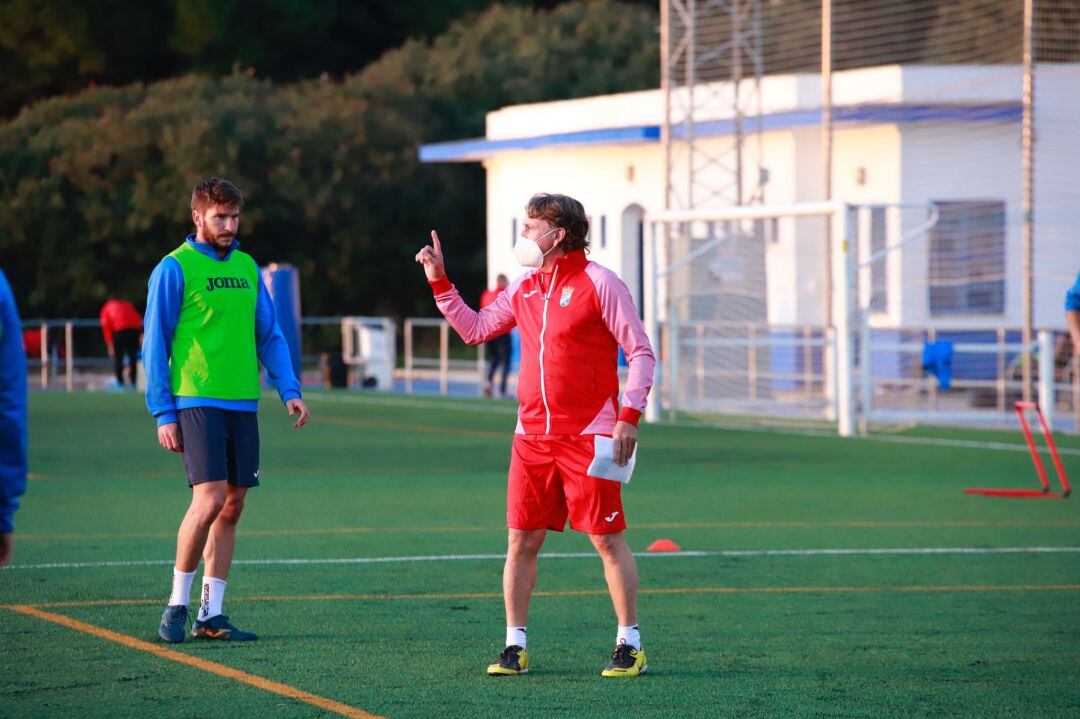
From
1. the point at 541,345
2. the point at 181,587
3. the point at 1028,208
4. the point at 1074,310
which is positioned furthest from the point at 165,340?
the point at 1028,208

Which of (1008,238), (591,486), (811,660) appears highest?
(1008,238)

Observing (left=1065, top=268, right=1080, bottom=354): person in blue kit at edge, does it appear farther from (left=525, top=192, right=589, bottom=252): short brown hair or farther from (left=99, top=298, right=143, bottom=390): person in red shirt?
(left=99, top=298, right=143, bottom=390): person in red shirt

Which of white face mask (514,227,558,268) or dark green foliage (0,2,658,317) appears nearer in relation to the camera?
white face mask (514,227,558,268)

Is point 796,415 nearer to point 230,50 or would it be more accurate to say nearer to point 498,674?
point 498,674

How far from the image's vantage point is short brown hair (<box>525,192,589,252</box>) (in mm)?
7375

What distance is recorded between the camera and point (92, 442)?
65.8ft

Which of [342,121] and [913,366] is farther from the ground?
[342,121]

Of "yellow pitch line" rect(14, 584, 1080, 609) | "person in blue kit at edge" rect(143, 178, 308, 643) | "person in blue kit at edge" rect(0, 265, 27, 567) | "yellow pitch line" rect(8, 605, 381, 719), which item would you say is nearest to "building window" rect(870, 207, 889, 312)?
"yellow pitch line" rect(14, 584, 1080, 609)

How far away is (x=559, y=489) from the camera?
293 inches

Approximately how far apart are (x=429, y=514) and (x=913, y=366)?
40.0 feet

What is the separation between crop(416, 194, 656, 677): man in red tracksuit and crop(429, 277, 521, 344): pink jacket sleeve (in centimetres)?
19

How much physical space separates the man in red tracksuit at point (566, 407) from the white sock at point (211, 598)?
1460 mm

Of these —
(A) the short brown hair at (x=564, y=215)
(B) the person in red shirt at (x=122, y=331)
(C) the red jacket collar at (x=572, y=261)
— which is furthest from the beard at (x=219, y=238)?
(B) the person in red shirt at (x=122, y=331)

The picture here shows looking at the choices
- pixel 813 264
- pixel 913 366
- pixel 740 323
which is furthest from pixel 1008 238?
pixel 740 323
